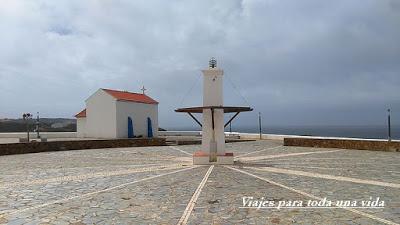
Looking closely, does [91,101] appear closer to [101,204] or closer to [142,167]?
[142,167]

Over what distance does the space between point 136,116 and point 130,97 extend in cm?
205

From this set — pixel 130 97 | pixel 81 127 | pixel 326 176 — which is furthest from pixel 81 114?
pixel 326 176

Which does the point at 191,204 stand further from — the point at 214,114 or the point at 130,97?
the point at 130,97

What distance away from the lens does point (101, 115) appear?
38406 millimetres


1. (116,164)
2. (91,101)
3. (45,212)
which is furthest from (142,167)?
(91,101)

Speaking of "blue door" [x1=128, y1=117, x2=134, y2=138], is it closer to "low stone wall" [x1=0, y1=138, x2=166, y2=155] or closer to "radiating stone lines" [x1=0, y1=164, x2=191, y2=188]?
"low stone wall" [x1=0, y1=138, x2=166, y2=155]

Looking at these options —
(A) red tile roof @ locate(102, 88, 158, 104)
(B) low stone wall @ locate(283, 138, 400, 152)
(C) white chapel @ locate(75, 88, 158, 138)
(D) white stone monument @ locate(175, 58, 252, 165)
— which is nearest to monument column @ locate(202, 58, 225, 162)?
(D) white stone monument @ locate(175, 58, 252, 165)

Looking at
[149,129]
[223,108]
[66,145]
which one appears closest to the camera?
[223,108]

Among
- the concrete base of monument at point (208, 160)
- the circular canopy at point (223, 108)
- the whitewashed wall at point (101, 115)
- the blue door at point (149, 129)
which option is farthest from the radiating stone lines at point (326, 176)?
the blue door at point (149, 129)

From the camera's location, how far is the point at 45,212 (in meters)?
8.31

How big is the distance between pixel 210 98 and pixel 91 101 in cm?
2464

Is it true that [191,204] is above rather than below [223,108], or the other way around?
below

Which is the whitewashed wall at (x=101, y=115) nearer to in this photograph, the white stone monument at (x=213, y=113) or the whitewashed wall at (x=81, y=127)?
the whitewashed wall at (x=81, y=127)

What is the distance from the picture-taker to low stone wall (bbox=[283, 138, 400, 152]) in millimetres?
22625
